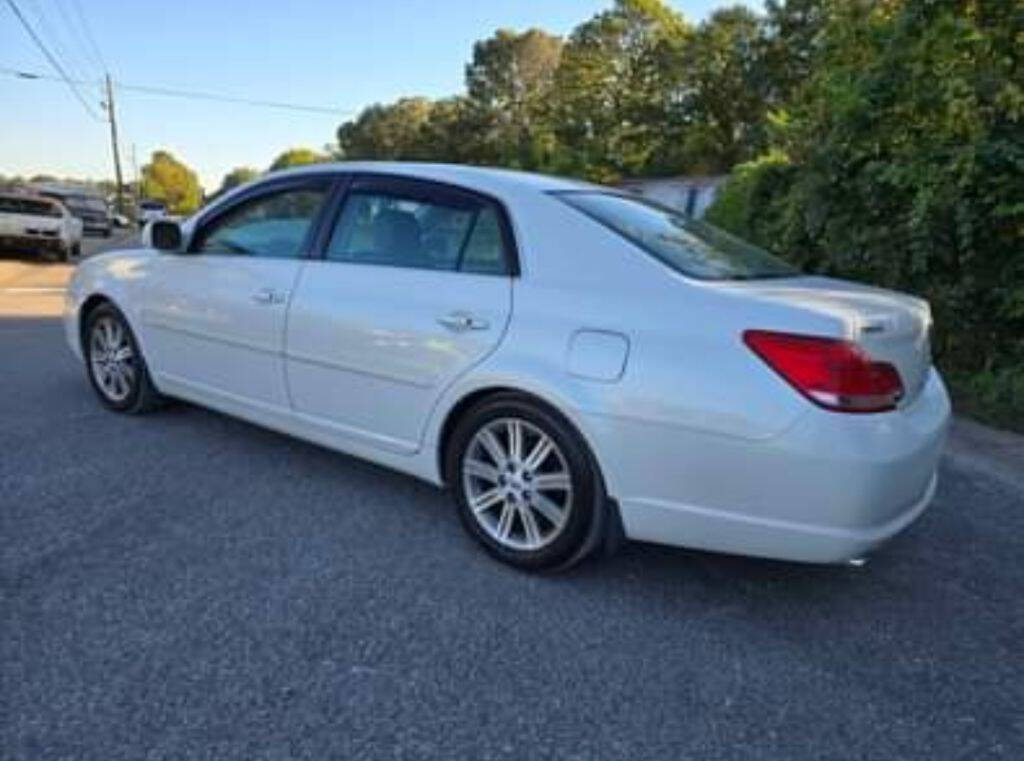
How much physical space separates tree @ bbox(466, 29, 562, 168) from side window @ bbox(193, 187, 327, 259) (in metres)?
50.3

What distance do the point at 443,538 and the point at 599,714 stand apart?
134 centimetres

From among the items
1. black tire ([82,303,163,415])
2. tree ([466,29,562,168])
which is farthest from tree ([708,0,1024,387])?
tree ([466,29,562,168])

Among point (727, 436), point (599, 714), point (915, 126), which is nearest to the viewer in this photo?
point (599, 714)

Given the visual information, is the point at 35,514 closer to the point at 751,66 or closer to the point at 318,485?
the point at 318,485

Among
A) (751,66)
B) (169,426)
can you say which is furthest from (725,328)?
(751,66)

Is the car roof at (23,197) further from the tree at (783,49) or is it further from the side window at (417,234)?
the tree at (783,49)

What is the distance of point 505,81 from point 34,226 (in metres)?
45.1

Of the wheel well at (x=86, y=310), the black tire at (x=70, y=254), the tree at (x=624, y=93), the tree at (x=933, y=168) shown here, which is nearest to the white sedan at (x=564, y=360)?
the wheel well at (x=86, y=310)

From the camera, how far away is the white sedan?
113 inches

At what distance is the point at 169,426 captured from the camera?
5098 millimetres

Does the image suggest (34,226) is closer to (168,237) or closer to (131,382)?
(131,382)

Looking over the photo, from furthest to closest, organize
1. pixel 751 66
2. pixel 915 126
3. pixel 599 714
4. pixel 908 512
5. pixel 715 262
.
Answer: pixel 751 66
pixel 915 126
pixel 715 262
pixel 908 512
pixel 599 714

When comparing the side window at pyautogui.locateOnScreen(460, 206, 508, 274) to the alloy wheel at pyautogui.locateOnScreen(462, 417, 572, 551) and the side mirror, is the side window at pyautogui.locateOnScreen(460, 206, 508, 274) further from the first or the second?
the side mirror

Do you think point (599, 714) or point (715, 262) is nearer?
point (599, 714)
